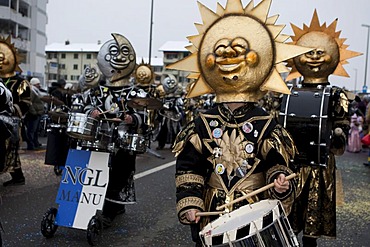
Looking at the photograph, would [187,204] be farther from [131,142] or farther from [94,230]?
[131,142]

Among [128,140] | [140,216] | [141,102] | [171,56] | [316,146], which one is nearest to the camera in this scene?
[316,146]

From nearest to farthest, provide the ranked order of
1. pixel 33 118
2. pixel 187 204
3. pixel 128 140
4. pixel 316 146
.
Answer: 1. pixel 187 204
2. pixel 316 146
3. pixel 128 140
4. pixel 33 118

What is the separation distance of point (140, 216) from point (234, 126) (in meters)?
3.37

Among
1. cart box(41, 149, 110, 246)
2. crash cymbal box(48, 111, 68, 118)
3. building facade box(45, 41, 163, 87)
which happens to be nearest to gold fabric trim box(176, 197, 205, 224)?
cart box(41, 149, 110, 246)

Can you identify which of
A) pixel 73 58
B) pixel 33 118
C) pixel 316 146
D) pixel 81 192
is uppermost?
pixel 73 58

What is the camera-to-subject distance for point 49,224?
4961mm

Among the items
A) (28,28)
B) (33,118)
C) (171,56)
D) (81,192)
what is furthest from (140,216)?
(171,56)

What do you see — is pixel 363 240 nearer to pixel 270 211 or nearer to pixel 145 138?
pixel 145 138

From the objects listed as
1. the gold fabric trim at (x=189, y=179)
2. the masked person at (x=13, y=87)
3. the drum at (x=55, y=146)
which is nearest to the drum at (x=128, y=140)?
the drum at (x=55, y=146)

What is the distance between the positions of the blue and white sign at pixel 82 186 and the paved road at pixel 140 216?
310 millimetres

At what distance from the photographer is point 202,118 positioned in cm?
318

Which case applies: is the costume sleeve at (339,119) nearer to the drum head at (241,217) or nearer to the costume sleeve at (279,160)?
the costume sleeve at (279,160)

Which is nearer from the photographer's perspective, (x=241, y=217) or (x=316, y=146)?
(x=241, y=217)

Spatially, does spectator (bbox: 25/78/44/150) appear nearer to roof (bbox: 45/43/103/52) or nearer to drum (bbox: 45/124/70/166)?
drum (bbox: 45/124/70/166)
